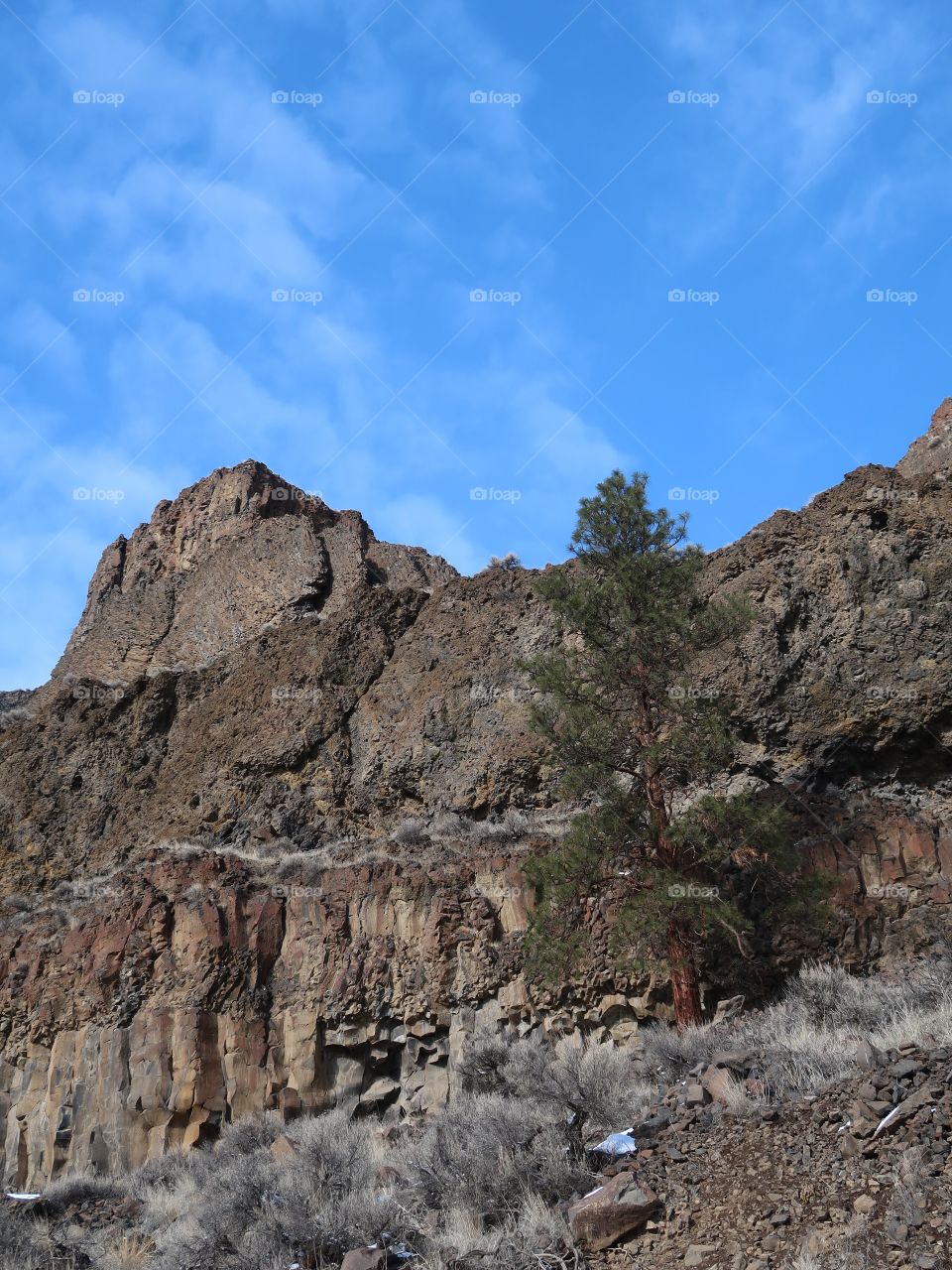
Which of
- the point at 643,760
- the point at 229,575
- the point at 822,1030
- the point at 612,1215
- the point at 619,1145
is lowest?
the point at 612,1215

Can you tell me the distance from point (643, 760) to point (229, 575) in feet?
97.4

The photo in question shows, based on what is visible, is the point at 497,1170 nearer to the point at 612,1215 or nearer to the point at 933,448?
the point at 612,1215

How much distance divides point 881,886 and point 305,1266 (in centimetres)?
1266

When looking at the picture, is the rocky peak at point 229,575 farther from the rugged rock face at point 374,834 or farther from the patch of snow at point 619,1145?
the patch of snow at point 619,1145

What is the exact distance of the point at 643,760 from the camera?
59.7ft

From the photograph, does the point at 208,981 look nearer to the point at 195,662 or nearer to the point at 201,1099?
the point at 201,1099

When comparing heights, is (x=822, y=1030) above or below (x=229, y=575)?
below

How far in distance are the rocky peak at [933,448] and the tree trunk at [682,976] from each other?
56.9 feet

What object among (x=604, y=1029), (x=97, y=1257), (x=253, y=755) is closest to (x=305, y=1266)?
(x=97, y=1257)

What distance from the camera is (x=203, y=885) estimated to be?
2317 cm

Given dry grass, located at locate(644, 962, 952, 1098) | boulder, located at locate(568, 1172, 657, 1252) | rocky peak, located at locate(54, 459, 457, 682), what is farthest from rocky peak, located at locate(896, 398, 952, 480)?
boulder, located at locate(568, 1172, 657, 1252)

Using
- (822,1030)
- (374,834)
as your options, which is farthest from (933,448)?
(822,1030)

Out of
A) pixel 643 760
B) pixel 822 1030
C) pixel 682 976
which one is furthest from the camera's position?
pixel 643 760

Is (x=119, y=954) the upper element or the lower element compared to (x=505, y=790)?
lower
